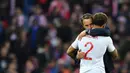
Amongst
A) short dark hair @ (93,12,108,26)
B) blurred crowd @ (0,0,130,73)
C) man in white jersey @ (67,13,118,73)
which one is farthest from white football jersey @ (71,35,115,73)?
blurred crowd @ (0,0,130,73)

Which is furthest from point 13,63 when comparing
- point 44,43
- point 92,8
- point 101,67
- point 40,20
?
point 101,67

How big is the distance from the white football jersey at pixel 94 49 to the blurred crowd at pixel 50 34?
6.91 m

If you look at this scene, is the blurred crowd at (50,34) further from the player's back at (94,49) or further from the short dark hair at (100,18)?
the short dark hair at (100,18)

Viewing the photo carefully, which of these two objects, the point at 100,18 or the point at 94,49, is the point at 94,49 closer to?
the point at 94,49

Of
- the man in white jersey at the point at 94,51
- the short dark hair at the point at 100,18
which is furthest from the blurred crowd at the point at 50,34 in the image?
the short dark hair at the point at 100,18

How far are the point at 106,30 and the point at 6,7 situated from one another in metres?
14.0

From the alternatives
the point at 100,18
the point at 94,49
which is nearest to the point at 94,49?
the point at 94,49

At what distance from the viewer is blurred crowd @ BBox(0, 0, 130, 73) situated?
19347mm

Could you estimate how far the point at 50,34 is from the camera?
21484 millimetres

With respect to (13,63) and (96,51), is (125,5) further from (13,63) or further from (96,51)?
(96,51)

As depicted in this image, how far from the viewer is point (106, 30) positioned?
11.0 m

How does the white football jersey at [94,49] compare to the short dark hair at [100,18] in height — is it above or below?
below

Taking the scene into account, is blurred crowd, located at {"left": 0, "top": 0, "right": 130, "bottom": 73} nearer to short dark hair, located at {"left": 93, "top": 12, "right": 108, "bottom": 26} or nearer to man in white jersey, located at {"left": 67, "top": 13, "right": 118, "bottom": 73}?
man in white jersey, located at {"left": 67, "top": 13, "right": 118, "bottom": 73}

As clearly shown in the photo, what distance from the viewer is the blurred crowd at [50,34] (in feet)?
63.5
